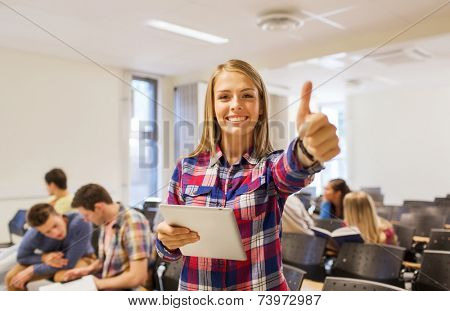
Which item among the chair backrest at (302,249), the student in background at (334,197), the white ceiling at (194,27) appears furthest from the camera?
the student in background at (334,197)

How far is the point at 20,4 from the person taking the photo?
1460 mm

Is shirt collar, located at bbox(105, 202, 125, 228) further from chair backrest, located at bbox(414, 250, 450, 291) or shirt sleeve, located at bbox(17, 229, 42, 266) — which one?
chair backrest, located at bbox(414, 250, 450, 291)

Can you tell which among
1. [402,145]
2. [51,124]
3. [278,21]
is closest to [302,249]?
[51,124]

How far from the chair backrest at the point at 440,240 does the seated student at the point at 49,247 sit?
1.75 metres

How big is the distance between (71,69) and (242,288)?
3.91ft

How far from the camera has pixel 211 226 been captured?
59 centimetres

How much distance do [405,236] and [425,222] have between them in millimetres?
549

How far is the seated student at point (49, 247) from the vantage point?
1.68 meters

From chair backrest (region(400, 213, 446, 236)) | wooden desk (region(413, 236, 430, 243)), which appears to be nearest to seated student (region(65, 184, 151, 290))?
wooden desk (region(413, 236, 430, 243))

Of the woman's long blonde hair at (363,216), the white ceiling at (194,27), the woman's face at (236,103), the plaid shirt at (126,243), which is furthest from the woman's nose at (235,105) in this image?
the woman's long blonde hair at (363,216)

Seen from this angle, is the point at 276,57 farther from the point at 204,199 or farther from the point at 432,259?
the point at 204,199

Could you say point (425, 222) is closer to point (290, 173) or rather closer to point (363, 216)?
point (363, 216)

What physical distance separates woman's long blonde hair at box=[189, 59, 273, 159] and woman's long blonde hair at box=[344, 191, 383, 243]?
1.64 metres

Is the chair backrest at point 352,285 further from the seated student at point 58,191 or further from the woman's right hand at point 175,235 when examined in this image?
the seated student at point 58,191
